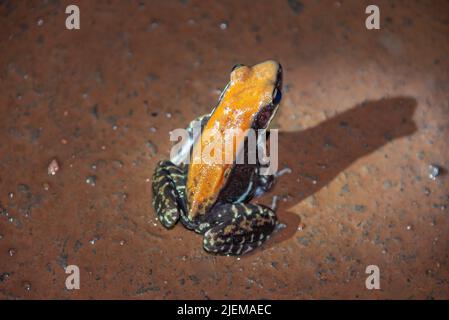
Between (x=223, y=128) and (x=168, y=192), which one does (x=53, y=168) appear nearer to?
(x=168, y=192)

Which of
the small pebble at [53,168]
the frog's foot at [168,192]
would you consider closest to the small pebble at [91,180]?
the small pebble at [53,168]

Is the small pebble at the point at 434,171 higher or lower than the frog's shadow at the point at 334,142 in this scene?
lower

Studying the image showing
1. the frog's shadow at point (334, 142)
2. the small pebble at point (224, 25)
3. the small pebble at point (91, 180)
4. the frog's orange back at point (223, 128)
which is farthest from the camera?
the small pebble at point (224, 25)

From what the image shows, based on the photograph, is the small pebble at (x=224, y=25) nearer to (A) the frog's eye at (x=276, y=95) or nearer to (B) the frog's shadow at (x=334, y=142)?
(B) the frog's shadow at (x=334, y=142)

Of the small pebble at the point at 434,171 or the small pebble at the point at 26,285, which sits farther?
the small pebble at the point at 434,171

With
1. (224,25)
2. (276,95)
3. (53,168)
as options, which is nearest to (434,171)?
(276,95)

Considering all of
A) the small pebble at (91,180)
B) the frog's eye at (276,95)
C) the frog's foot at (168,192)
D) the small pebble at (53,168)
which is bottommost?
the frog's foot at (168,192)
